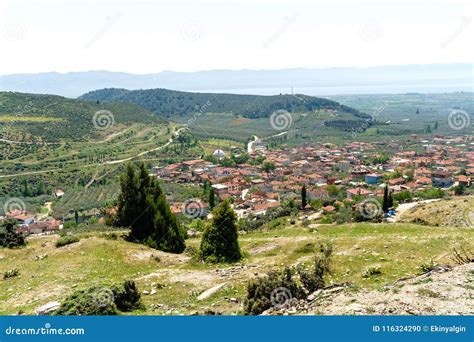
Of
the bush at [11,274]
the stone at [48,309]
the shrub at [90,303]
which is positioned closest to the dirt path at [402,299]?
the shrub at [90,303]

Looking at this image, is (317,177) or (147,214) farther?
(317,177)

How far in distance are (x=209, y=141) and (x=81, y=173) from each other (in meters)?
66.2

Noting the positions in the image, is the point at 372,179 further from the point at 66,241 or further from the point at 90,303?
the point at 90,303

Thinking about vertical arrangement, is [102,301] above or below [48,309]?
above

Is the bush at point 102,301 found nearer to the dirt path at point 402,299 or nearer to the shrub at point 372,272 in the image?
the dirt path at point 402,299

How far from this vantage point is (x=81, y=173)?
98375 millimetres

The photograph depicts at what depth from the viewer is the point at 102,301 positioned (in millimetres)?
12328

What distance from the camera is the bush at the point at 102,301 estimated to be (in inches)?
470

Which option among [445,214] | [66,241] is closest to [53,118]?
[66,241]

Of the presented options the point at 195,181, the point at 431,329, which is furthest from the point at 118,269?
the point at 195,181

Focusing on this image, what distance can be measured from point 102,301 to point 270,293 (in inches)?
190

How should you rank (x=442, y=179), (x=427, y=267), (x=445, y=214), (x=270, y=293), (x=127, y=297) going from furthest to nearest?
(x=442, y=179) < (x=445, y=214) < (x=427, y=267) < (x=127, y=297) < (x=270, y=293)

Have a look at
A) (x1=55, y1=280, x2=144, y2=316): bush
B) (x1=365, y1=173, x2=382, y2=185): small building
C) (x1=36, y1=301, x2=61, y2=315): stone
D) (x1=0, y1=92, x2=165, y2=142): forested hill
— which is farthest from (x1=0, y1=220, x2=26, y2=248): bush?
(x1=0, y1=92, x2=165, y2=142): forested hill

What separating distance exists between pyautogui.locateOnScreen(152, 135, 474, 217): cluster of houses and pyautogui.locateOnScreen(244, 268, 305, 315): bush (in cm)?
4805
